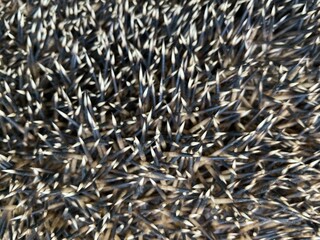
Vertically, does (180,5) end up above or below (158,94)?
above

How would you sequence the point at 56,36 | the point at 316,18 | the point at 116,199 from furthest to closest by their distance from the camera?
the point at 316,18
the point at 56,36
the point at 116,199

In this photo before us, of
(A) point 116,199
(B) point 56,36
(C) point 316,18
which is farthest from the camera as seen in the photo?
(C) point 316,18

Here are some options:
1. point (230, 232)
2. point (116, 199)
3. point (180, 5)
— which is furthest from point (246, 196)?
point (180, 5)

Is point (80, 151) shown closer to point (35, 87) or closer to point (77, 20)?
point (35, 87)

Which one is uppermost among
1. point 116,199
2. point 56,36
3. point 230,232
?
point 56,36

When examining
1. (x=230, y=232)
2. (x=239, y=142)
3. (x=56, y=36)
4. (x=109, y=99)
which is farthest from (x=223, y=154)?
(x=56, y=36)

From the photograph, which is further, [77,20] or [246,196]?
[77,20]
